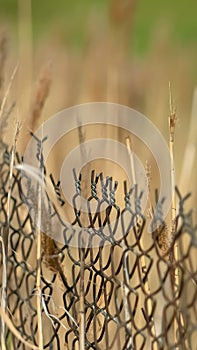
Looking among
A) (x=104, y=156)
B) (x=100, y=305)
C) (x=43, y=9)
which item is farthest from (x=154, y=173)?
(x=43, y=9)

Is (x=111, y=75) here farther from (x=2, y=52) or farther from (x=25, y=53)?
(x=25, y=53)

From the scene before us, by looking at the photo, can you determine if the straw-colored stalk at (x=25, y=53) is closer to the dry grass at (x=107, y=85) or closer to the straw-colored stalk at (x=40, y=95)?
the dry grass at (x=107, y=85)

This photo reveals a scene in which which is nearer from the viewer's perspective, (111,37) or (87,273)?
(87,273)

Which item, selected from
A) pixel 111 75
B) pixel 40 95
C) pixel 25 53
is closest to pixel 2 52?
pixel 40 95

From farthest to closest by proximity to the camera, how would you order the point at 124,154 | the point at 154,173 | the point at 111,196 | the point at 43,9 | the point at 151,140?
1. the point at 43,9
2. the point at 151,140
3. the point at 154,173
4. the point at 124,154
5. the point at 111,196

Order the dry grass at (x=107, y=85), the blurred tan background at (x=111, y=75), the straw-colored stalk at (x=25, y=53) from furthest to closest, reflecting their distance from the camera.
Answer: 1. the straw-colored stalk at (x=25, y=53)
2. the blurred tan background at (x=111, y=75)
3. the dry grass at (x=107, y=85)

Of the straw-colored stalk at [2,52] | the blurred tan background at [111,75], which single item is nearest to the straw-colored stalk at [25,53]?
the blurred tan background at [111,75]

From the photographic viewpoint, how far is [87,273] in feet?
3.75

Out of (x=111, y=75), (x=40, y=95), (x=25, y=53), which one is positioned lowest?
(x=40, y=95)

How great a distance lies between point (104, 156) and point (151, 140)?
580 millimetres

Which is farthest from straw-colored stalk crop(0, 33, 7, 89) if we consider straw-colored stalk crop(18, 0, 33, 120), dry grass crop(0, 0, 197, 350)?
straw-colored stalk crop(18, 0, 33, 120)

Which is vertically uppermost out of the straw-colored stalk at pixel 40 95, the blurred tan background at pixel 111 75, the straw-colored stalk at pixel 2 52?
the blurred tan background at pixel 111 75

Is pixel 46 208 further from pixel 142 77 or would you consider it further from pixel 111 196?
pixel 142 77

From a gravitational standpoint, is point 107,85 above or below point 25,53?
below
